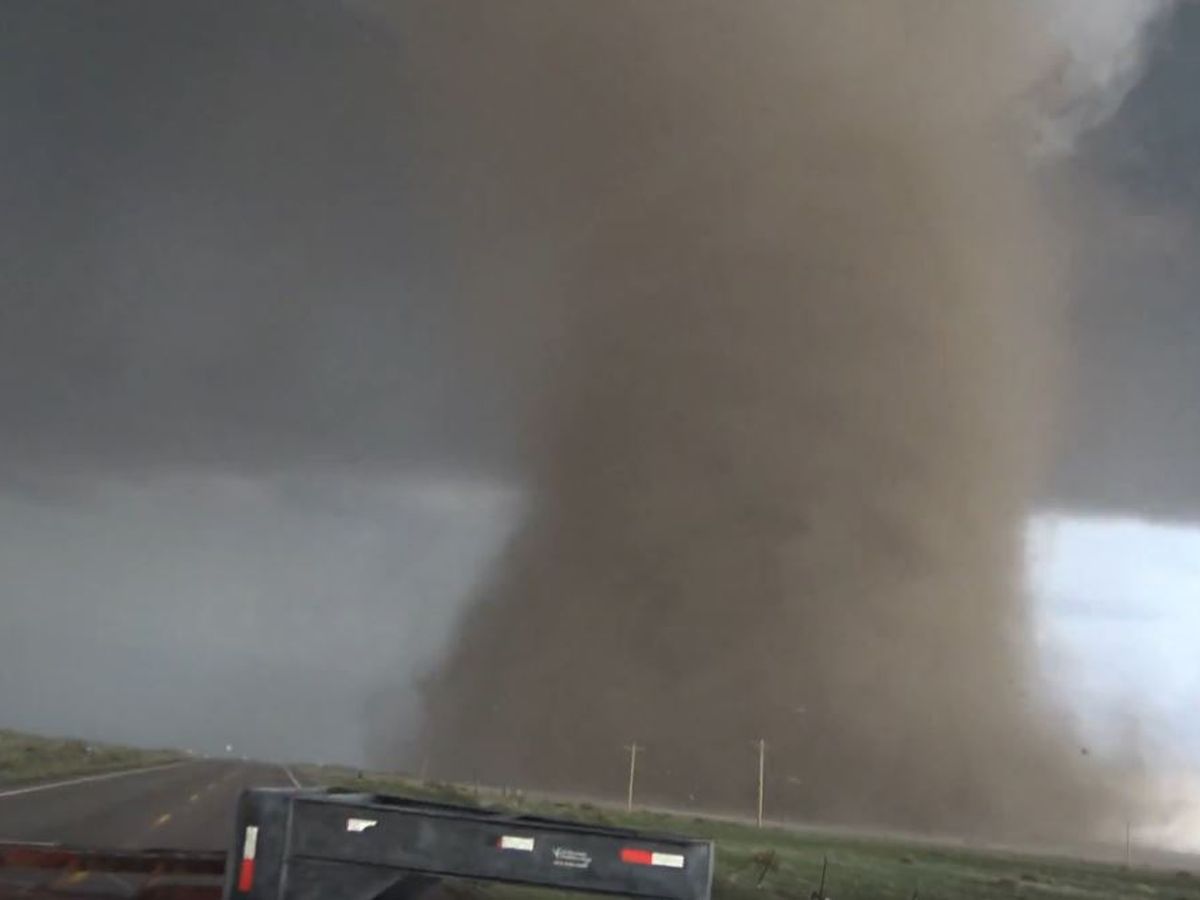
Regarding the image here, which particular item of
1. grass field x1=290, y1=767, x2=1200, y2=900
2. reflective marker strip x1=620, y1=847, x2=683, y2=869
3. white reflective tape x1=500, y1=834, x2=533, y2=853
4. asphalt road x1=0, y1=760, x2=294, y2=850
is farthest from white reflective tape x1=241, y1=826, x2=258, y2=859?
asphalt road x1=0, y1=760, x2=294, y2=850

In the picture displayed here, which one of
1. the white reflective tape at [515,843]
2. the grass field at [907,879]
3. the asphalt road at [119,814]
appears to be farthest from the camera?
the asphalt road at [119,814]

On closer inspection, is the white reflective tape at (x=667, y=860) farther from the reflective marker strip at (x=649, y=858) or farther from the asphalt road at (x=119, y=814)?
the asphalt road at (x=119, y=814)

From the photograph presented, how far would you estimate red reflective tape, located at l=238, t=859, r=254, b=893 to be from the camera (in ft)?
22.0

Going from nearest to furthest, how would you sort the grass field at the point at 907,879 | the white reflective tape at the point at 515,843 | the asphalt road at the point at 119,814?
the white reflective tape at the point at 515,843, the grass field at the point at 907,879, the asphalt road at the point at 119,814

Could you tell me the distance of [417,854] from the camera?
6711mm

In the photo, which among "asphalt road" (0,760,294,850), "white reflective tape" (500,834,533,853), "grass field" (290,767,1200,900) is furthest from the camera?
"asphalt road" (0,760,294,850)

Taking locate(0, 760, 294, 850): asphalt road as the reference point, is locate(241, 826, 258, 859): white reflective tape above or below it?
above

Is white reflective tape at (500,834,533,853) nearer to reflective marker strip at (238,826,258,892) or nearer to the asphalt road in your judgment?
reflective marker strip at (238,826,258,892)

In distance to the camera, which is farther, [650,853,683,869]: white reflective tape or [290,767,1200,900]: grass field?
[290,767,1200,900]: grass field

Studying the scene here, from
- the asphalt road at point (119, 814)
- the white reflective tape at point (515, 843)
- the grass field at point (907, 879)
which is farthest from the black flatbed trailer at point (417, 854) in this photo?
the asphalt road at point (119, 814)

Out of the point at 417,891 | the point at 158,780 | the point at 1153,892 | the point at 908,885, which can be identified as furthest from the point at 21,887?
the point at 158,780

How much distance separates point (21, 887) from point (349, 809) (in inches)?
211

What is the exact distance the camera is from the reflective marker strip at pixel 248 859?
6703 mm

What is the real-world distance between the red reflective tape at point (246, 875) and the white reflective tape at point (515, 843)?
145 cm
